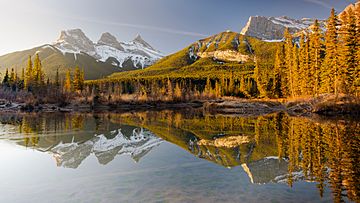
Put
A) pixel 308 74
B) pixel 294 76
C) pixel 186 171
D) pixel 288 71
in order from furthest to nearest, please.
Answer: pixel 288 71, pixel 294 76, pixel 308 74, pixel 186 171

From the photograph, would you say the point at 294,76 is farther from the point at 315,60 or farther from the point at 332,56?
the point at 332,56

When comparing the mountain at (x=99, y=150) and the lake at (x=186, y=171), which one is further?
the mountain at (x=99, y=150)

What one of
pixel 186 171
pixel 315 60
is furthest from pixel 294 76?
pixel 186 171

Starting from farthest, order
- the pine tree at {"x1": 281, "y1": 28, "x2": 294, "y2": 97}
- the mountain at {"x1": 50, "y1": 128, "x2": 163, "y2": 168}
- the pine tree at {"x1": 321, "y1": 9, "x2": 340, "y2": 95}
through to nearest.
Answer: the pine tree at {"x1": 281, "y1": 28, "x2": 294, "y2": 97} → the pine tree at {"x1": 321, "y1": 9, "x2": 340, "y2": 95} → the mountain at {"x1": 50, "y1": 128, "x2": 163, "y2": 168}

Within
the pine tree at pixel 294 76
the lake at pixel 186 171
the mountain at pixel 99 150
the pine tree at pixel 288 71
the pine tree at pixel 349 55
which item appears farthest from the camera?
the pine tree at pixel 288 71

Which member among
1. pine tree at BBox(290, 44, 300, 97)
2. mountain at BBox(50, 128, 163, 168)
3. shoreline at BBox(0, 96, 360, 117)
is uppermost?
pine tree at BBox(290, 44, 300, 97)

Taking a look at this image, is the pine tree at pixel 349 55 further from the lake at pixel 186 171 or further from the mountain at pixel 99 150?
the mountain at pixel 99 150

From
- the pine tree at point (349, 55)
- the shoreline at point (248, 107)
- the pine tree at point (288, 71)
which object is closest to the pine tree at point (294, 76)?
the pine tree at point (288, 71)

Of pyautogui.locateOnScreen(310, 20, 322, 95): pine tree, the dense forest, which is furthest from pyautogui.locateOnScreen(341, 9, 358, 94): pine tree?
pyautogui.locateOnScreen(310, 20, 322, 95): pine tree

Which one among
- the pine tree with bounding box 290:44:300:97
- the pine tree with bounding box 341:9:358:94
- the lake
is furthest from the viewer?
the pine tree with bounding box 290:44:300:97

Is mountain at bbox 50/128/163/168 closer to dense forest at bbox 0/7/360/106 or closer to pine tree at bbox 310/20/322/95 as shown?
dense forest at bbox 0/7/360/106

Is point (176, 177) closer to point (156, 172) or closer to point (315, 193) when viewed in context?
point (156, 172)

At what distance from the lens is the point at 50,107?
7075 centimetres

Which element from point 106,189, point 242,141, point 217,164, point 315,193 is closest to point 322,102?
point 242,141
